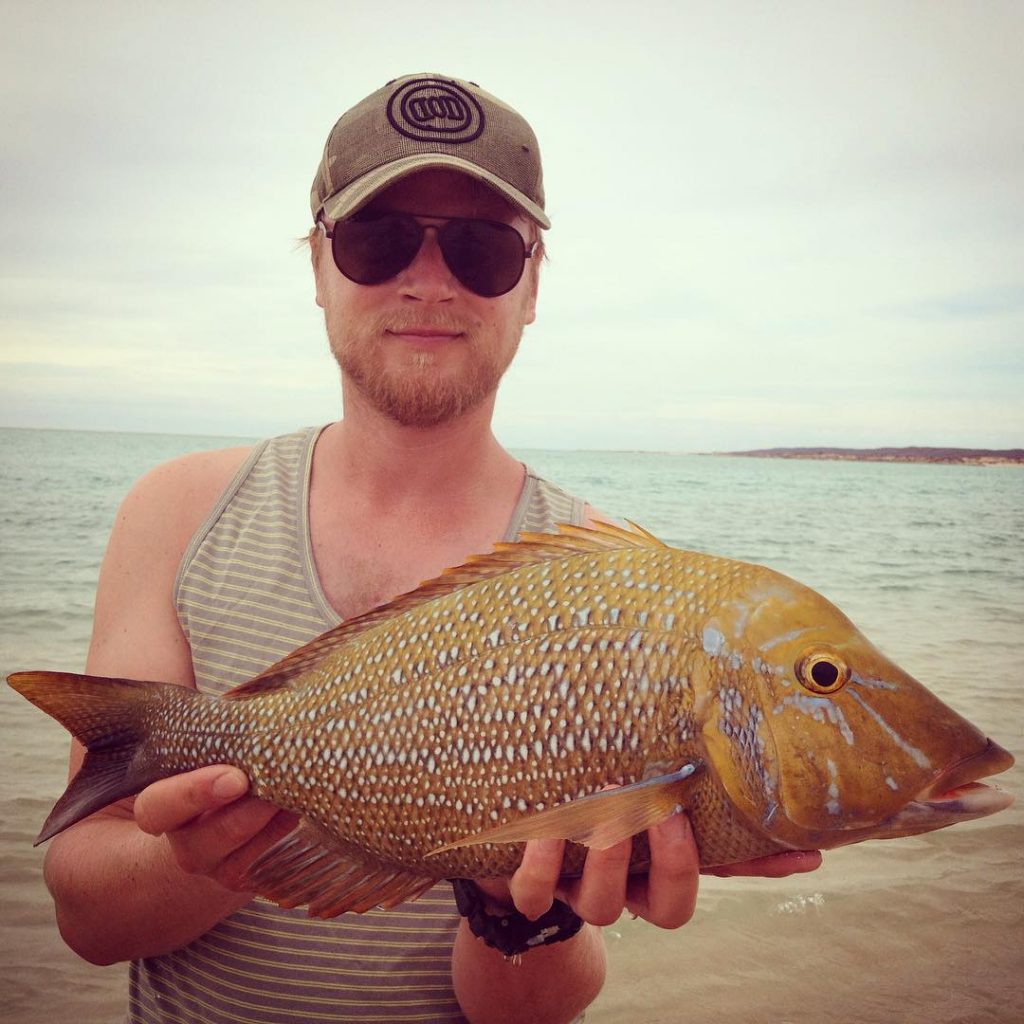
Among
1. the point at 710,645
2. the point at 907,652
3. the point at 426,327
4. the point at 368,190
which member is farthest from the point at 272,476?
the point at 907,652

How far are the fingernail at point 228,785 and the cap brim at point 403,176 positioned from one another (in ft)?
5.42

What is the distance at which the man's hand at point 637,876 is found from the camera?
5.24ft

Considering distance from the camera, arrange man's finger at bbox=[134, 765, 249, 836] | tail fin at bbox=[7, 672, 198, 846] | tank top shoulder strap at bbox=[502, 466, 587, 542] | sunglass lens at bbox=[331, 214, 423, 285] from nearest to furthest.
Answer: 1. man's finger at bbox=[134, 765, 249, 836]
2. tail fin at bbox=[7, 672, 198, 846]
3. sunglass lens at bbox=[331, 214, 423, 285]
4. tank top shoulder strap at bbox=[502, 466, 587, 542]

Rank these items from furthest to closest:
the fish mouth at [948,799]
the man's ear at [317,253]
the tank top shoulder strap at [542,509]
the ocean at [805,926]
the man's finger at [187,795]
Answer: the ocean at [805,926] → the man's ear at [317,253] → the tank top shoulder strap at [542,509] → the man's finger at [187,795] → the fish mouth at [948,799]

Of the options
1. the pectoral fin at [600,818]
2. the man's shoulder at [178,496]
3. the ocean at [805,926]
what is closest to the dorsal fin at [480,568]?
the pectoral fin at [600,818]

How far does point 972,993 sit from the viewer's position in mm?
4035

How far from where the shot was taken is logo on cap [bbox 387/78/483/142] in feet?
8.41

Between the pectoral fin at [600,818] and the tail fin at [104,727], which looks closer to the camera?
the pectoral fin at [600,818]

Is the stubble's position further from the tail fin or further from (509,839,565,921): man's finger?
(509,839,565,921): man's finger

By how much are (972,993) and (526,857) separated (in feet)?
12.2

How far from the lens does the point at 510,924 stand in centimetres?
187

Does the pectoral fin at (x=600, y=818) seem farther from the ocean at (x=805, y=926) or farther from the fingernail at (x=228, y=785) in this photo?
the ocean at (x=805, y=926)

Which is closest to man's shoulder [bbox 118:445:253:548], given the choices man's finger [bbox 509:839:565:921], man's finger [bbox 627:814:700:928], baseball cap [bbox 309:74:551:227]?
baseball cap [bbox 309:74:551:227]

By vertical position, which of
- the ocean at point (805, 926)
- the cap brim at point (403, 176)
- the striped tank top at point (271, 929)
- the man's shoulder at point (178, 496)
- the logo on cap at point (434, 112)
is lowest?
the ocean at point (805, 926)
